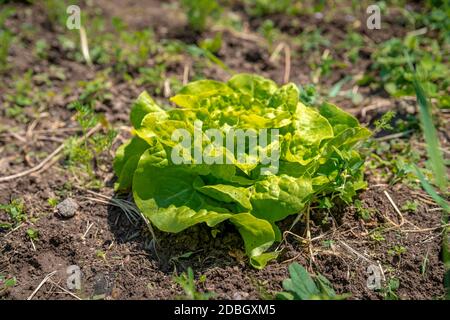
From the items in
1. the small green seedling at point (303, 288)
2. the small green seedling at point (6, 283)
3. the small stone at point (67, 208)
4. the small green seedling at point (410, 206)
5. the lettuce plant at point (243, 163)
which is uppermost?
the lettuce plant at point (243, 163)

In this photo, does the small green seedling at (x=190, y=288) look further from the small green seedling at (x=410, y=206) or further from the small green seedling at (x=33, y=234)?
the small green seedling at (x=410, y=206)

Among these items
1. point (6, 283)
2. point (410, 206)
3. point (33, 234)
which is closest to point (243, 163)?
point (410, 206)

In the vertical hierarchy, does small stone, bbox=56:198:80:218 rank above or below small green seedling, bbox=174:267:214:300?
above

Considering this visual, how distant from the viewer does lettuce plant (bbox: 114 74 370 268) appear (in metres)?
2.58

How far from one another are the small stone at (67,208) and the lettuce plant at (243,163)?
0.30 metres

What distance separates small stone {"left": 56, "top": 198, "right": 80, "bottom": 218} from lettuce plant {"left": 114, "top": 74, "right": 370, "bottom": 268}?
1.00ft

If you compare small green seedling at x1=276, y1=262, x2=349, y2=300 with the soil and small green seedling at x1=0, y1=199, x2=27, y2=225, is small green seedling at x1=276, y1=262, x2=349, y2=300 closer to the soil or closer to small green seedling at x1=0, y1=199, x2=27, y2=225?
the soil

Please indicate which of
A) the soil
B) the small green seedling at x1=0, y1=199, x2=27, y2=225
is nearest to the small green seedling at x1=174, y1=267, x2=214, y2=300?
the soil

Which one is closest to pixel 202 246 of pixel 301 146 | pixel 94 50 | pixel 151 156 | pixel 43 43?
pixel 151 156

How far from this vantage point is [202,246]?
9.05 ft

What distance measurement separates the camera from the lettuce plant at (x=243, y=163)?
2.58m

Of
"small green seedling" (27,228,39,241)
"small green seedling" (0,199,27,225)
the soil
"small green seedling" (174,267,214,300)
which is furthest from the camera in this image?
"small green seedling" (0,199,27,225)

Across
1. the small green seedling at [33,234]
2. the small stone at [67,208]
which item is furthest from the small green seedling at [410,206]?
the small green seedling at [33,234]

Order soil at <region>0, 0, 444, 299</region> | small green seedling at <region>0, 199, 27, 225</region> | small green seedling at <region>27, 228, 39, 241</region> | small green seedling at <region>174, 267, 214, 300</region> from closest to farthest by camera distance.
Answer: small green seedling at <region>174, 267, 214, 300</region> → soil at <region>0, 0, 444, 299</region> → small green seedling at <region>27, 228, 39, 241</region> → small green seedling at <region>0, 199, 27, 225</region>
